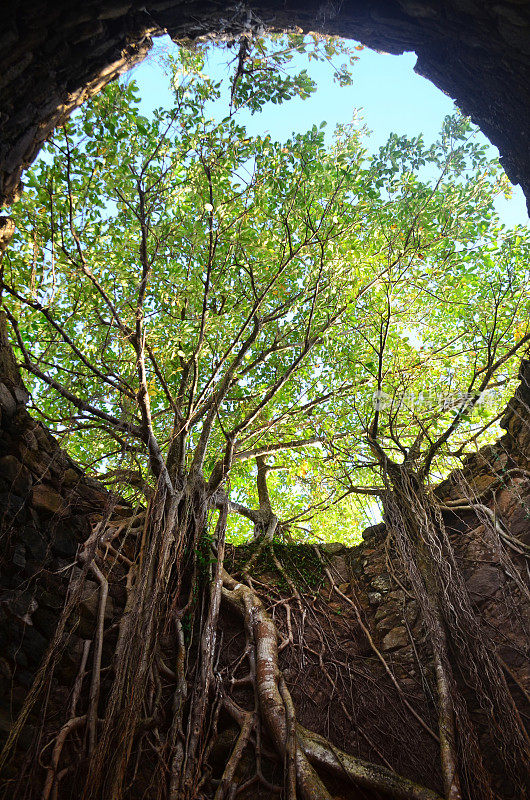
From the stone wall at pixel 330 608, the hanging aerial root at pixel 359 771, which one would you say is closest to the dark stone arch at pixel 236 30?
the stone wall at pixel 330 608

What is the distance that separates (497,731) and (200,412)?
12.4 feet

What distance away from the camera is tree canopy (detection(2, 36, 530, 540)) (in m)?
3.98

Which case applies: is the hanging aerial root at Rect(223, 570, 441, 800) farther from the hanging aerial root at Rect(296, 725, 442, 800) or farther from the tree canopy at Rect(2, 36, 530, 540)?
the tree canopy at Rect(2, 36, 530, 540)

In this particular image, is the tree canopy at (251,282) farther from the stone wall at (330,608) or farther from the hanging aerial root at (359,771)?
the hanging aerial root at (359,771)

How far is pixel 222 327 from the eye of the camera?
478 cm

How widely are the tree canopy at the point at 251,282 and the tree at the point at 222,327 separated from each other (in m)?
0.03

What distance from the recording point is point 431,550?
3.76 metres

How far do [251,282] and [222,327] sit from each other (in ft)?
2.25

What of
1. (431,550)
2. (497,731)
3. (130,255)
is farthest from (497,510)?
(130,255)

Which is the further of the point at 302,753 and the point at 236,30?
the point at 236,30

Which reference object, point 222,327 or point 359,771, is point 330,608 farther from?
point 222,327

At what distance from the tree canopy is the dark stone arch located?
Result: 0.39 metres

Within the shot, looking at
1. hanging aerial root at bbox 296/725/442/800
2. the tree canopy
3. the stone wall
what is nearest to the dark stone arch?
the tree canopy

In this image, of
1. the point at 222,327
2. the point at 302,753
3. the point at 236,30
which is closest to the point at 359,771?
the point at 302,753
